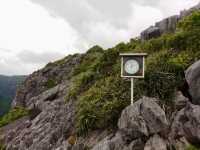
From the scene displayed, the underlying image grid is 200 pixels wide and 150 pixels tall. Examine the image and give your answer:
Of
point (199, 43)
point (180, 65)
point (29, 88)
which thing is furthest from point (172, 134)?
point (29, 88)

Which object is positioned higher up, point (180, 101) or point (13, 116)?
point (180, 101)

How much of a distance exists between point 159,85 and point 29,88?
21456 millimetres

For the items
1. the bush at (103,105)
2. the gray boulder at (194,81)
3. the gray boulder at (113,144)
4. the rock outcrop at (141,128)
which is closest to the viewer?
the rock outcrop at (141,128)

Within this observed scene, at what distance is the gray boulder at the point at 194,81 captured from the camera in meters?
11.2

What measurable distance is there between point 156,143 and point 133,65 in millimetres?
3016

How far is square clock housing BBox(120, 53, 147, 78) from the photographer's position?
1222 centimetres

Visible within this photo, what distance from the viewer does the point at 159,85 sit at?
40.3ft

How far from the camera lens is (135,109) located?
36.3 feet

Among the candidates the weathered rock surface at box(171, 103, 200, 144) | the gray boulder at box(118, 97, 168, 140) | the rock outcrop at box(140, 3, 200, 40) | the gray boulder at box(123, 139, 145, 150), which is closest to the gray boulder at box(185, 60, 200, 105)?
the weathered rock surface at box(171, 103, 200, 144)

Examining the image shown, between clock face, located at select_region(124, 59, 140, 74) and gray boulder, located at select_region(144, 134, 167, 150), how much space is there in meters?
2.59

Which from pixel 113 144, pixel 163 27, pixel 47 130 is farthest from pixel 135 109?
pixel 163 27

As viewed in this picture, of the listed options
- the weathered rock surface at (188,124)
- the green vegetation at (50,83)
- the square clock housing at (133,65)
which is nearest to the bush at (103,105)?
the square clock housing at (133,65)

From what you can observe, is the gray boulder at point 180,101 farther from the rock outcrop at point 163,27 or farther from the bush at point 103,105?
the rock outcrop at point 163,27

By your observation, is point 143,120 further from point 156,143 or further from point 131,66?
point 131,66
